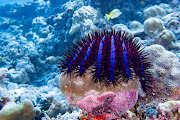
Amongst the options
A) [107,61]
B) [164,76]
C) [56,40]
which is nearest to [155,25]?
[164,76]

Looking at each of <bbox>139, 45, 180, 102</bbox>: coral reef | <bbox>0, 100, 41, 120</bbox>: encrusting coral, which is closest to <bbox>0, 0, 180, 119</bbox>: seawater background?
<bbox>0, 100, 41, 120</bbox>: encrusting coral

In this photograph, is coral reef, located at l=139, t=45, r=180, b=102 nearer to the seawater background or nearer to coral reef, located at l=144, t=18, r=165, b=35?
coral reef, located at l=144, t=18, r=165, b=35

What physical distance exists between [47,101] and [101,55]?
15.1ft

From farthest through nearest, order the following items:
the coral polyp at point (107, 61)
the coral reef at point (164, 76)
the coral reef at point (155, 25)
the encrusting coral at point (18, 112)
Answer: the coral reef at point (155, 25) < the encrusting coral at point (18, 112) < the coral reef at point (164, 76) < the coral polyp at point (107, 61)

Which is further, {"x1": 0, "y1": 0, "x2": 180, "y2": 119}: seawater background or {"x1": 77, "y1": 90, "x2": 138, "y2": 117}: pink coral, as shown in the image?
{"x1": 0, "y1": 0, "x2": 180, "y2": 119}: seawater background

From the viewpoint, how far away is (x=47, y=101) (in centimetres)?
537

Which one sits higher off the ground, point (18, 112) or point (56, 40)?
point (56, 40)

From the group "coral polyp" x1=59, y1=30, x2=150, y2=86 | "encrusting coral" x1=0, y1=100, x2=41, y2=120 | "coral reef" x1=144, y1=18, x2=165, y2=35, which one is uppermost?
"coral reef" x1=144, y1=18, x2=165, y2=35

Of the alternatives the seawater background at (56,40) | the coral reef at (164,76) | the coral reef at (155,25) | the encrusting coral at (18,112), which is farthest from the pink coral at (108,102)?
the seawater background at (56,40)

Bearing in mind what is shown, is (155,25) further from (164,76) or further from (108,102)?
(108,102)

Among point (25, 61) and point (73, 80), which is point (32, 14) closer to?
point (25, 61)

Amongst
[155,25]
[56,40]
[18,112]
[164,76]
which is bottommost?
[18,112]

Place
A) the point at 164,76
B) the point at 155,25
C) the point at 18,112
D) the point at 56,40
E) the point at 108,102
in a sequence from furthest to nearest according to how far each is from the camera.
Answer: the point at 56,40 < the point at 155,25 < the point at 18,112 < the point at 164,76 < the point at 108,102

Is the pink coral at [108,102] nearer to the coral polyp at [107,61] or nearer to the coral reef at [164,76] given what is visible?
the coral polyp at [107,61]
